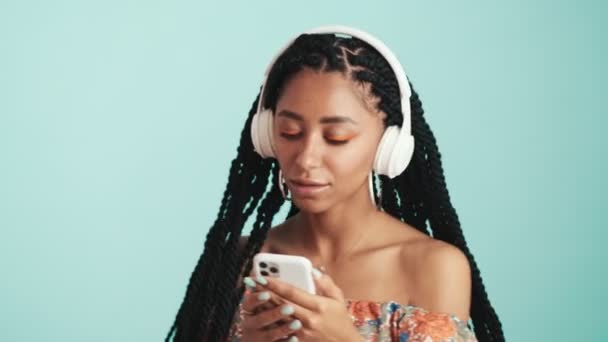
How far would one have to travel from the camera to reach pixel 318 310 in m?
1.74

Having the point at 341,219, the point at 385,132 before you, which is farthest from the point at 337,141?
the point at 341,219

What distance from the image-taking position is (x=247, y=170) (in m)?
2.16

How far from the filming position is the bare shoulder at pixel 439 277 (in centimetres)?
192

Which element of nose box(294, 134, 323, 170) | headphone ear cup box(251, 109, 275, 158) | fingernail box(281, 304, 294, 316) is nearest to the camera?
fingernail box(281, 304, 294, 316)

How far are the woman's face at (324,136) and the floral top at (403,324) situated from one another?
21 cm

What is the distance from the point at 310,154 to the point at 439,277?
0.34 meters

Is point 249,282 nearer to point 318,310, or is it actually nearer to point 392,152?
point 318,310

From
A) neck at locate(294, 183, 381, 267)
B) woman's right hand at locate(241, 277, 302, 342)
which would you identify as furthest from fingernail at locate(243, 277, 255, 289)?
neck at locate(294, 183, 381, 267)

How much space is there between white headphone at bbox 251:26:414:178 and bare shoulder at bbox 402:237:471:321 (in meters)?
0.16

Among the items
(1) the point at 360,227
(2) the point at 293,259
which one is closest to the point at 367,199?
(1) the point at 360,227

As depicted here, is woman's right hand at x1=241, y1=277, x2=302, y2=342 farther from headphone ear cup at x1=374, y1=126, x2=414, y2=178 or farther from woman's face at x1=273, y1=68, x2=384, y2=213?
headphone ear cup at x1=374, y1=126, x2=414, y2=178

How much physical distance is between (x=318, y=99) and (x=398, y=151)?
0.18 m

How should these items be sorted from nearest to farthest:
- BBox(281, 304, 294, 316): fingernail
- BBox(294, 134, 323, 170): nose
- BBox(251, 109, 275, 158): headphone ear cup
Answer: BBox(281, 304, 294, 316): fingernail, BBox(294, 134, 323, 170): nose, BBox(251, 109, 275, 158): headphone ear cup

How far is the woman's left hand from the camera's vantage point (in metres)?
1.73
